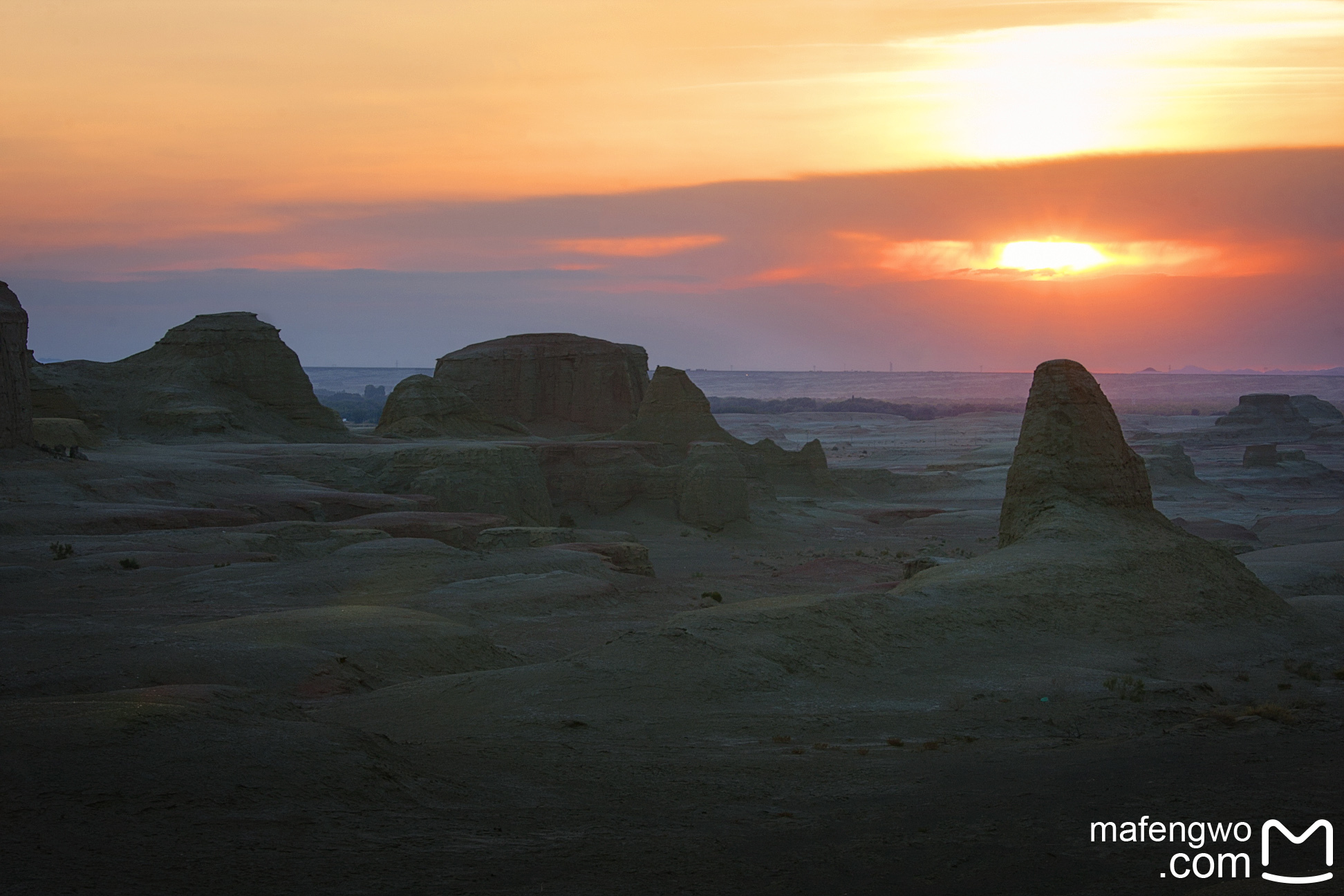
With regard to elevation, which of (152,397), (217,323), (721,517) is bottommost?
(721,517)

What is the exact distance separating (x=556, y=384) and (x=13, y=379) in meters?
34.3

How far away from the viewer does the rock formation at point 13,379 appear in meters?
27.7

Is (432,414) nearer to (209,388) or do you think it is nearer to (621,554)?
(209,388)

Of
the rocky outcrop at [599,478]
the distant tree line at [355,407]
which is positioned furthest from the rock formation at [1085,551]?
the distant tree line at [355,407]

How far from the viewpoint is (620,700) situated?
11383 mm

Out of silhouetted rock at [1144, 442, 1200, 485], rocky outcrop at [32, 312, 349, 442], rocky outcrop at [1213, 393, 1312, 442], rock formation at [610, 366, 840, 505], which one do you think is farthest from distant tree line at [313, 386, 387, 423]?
rocky outcrop at [1213, 393, 1312, 442]

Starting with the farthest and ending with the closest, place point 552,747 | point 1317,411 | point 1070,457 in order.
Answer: point 1317,411 < point 1070,457 < point 552,747

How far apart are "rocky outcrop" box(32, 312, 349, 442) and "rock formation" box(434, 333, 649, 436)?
1189 centimetres

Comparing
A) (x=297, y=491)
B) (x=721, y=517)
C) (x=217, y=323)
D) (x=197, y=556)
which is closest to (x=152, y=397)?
(x=217, y=323)

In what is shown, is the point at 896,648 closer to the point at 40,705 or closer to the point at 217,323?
the point at 40,705

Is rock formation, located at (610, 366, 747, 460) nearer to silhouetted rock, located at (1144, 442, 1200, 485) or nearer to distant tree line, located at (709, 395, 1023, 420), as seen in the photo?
silhouetted rock, located at (1144, 442, 1200, 485)

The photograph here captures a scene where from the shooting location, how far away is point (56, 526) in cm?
2203

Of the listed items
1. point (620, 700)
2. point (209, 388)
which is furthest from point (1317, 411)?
point (620, 700)

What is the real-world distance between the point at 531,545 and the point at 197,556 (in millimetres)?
7901
